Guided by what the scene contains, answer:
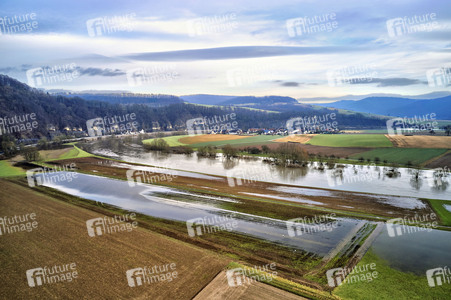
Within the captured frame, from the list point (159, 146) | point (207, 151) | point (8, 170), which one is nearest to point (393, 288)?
point (207, 151)

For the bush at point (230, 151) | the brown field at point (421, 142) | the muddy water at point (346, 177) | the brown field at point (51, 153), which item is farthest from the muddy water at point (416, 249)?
the brown field at point (51, 153)

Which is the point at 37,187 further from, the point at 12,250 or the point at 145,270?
the point at 145,270

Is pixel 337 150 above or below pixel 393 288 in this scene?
below

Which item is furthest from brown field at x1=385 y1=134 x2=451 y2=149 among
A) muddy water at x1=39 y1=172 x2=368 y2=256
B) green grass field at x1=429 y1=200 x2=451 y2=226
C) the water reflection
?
muddy water at x1=39 y1=172 x2=368 y2=256

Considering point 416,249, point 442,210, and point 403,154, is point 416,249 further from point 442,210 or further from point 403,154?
point 403,154

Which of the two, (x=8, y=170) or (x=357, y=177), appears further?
Answer: (x=8, y=170)

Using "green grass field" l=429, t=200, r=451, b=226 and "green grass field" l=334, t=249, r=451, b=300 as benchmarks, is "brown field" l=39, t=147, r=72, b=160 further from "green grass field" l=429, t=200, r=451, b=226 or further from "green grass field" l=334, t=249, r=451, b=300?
"green grass field" l=429, t=200, r=451, b=226

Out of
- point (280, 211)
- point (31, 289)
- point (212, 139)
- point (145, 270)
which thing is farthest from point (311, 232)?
point (212, 139)
